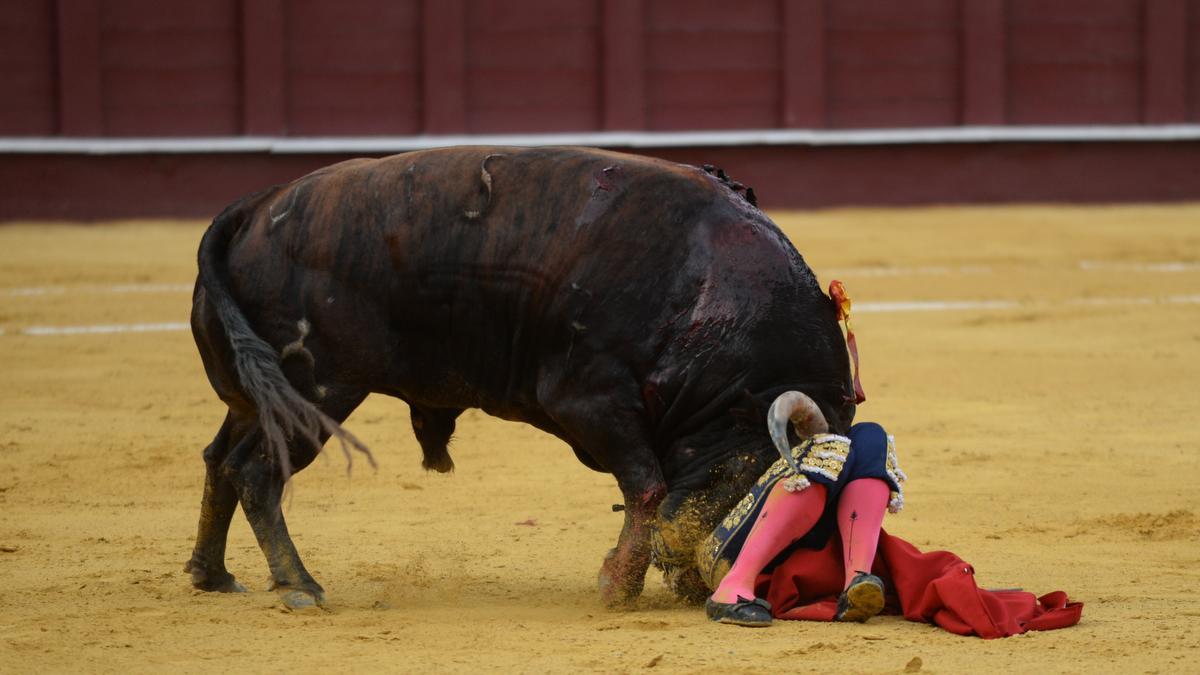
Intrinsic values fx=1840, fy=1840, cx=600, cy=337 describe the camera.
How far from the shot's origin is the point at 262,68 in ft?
43.8

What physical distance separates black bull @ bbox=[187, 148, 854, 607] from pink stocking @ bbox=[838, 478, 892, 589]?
0.21 m

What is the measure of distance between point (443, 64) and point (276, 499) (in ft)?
31.2

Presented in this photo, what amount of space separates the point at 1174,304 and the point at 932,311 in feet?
4.41

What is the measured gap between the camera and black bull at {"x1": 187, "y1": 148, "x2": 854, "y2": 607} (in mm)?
4129

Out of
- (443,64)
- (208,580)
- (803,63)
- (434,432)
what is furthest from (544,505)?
(803,63)

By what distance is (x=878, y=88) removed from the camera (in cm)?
1404

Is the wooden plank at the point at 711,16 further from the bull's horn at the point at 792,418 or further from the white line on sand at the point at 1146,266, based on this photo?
the bull's horn at the point at 792,418

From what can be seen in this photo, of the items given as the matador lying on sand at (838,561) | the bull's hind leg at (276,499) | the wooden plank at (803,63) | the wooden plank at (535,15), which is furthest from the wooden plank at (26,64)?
the matador lying on sand at (838,561)

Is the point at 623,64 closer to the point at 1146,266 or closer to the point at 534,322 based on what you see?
the point at 1146,266

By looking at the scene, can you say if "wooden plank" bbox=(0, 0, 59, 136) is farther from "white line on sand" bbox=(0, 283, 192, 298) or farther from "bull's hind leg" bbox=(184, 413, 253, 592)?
"bull's hind leg" bbox=(184, 413, 253, 592)

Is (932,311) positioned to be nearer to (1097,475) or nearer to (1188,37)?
(1097,475)

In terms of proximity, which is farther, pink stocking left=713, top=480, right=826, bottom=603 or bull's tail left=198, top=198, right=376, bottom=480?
bull's tail left=198, top=198, right=376, bottom=480

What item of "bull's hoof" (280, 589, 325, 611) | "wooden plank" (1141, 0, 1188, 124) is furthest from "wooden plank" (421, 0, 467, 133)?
"bull's hoof" (280, 589, 325, 611)

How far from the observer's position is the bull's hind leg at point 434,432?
15.3ft
